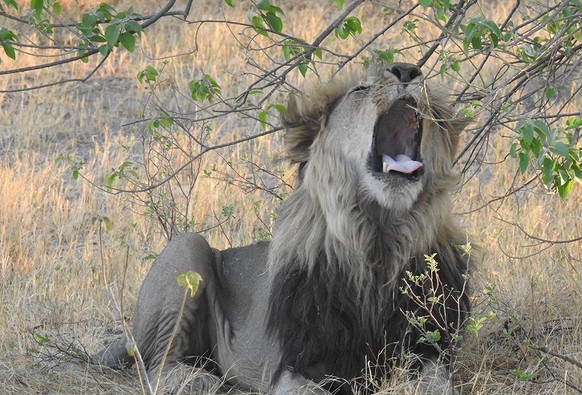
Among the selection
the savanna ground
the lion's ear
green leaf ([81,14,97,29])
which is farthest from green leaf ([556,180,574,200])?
green leaf ([81,14,97,29])

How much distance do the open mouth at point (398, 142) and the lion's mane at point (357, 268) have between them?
78 mm

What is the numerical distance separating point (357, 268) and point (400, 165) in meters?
0.48

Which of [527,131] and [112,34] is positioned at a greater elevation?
[112,34]

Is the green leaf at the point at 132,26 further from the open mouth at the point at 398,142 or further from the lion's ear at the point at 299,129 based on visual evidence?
the open mouth at the point at 398,142

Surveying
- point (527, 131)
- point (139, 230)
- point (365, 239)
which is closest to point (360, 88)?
point (365, 239)

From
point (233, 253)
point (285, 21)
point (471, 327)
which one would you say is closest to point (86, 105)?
point (285, 21)

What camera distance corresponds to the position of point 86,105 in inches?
444

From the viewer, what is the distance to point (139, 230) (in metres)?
7.73

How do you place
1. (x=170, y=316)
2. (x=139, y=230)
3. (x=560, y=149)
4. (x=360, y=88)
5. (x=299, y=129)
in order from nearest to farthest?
(x=560, y=149), (x=360, y=88), (x=299, y=129), (x=170, y=316), (x=139, y=230)

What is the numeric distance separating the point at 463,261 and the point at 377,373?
2.02 feet

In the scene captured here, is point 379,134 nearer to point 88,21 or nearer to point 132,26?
point 132,26

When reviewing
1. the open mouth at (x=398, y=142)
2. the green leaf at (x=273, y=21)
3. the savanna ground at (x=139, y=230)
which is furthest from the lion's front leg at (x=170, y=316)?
the green leaf at (x=273, y=21)

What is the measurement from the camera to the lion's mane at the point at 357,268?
4.47 m

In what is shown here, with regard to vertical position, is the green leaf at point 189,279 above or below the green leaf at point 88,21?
below
